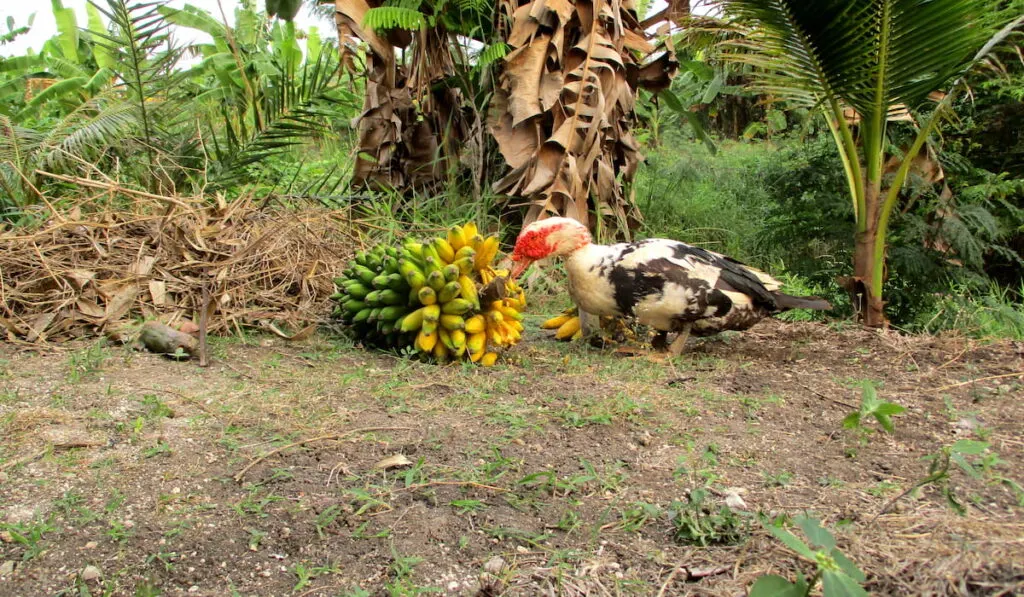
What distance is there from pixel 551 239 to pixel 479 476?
1.40 meters

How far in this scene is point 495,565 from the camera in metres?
1.52

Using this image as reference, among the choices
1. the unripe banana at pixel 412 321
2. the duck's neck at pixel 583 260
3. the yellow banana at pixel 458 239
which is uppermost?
the yellow banana at pixel 458 239

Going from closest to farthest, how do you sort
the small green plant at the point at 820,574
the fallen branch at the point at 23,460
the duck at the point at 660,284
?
the small green plant at the point at 820,574, the fallen branch at the point at 23,460, the duck at the point at 660,284

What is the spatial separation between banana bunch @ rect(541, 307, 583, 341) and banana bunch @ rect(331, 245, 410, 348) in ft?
2.63

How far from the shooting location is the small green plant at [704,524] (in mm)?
1582

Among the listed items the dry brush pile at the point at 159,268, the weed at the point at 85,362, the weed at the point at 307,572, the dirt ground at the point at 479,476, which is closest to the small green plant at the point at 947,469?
the dirt ground at the point at 479,476

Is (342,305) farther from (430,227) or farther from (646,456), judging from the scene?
Result: (646,456)

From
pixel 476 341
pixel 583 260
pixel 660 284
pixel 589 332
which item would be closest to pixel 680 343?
pixel 660 284

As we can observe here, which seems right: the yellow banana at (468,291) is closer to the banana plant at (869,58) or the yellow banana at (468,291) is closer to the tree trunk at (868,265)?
the banana plant at (869,58)

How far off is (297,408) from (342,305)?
924mm

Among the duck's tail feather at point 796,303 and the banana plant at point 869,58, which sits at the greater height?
the banana plant at point 869,58

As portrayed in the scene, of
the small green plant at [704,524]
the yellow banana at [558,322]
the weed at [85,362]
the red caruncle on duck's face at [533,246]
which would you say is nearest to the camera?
the small green plant at [704,524]

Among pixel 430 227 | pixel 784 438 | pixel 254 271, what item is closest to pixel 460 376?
pixel 784 438

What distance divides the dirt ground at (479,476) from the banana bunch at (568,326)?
0.54 meters
